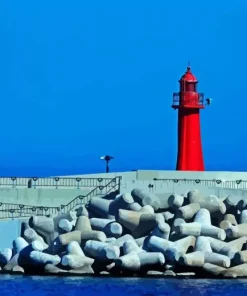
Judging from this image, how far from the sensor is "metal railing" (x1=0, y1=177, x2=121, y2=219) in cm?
4231

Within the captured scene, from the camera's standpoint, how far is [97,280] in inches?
1427

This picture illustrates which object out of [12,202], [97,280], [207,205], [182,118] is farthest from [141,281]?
[182,118]

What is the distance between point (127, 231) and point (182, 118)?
1039cm

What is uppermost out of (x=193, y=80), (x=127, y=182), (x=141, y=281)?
(x=193, y=80)

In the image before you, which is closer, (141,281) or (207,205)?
(141,281)

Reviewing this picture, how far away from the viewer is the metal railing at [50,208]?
42.3 meters

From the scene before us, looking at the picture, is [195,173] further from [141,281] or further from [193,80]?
[141,281]

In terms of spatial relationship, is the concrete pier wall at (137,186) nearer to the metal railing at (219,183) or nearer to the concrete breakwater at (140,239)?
the metal railing at (219,183)

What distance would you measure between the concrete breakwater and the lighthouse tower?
790 cm

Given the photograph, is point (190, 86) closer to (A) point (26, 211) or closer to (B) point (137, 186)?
(B) point (137, 186)

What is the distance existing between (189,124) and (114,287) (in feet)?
46.5

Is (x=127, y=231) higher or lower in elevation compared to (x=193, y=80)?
lower

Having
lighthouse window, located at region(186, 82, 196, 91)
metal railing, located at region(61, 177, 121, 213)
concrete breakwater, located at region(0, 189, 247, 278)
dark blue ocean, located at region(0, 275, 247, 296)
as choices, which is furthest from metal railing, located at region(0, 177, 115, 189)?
dark blue ocean, located at region(0, 275, 247, 296)

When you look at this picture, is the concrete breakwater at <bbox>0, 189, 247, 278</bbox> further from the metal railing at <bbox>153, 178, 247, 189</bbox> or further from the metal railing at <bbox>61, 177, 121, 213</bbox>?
the metal railing at <bbox>153, 178, 247, 189</bbox>
